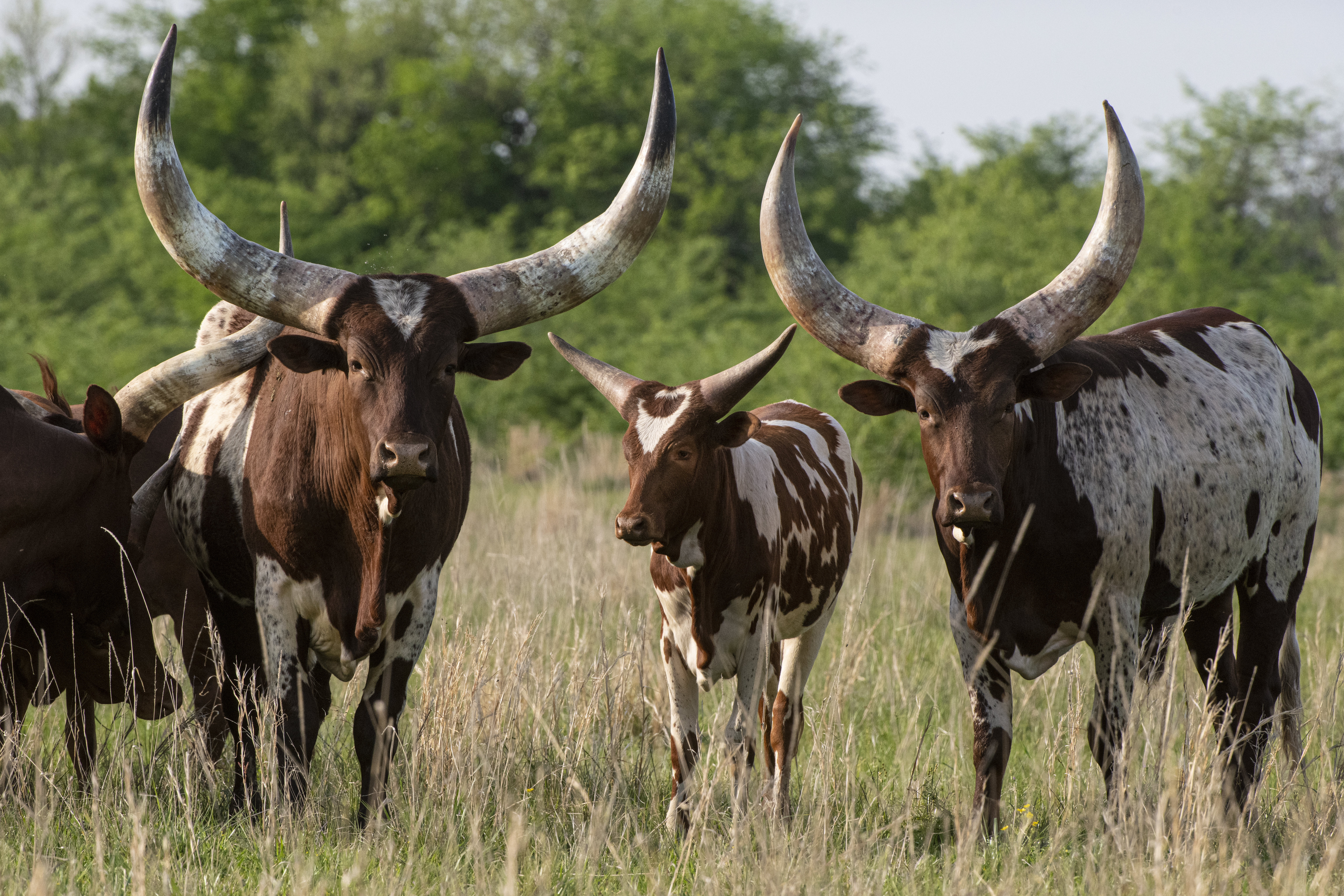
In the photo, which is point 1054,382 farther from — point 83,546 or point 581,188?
point 581,188

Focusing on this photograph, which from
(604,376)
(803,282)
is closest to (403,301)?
(604,376)

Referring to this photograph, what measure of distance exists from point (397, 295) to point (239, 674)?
1574 millimetres

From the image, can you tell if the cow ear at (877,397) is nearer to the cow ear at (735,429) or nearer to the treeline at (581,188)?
the cow ear at (735,429)

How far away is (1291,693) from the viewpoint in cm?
524

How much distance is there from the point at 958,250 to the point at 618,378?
58.4 feet

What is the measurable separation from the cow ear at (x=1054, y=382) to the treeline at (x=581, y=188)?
11190 millimetres

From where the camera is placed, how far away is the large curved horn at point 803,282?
166 inches

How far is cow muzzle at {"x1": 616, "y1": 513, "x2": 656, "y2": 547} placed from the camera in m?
4.24

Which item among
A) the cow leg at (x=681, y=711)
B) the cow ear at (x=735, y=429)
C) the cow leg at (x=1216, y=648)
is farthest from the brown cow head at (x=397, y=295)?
the cow leg at (x=1216, y=648)

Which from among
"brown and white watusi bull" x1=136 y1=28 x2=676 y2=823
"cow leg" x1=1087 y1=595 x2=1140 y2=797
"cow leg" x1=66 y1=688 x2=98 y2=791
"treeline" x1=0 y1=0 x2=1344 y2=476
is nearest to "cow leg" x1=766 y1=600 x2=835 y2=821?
"cow leg" x1=1087 y1=595 x2=1140 y2=797

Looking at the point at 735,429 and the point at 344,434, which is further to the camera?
the point at 735,429

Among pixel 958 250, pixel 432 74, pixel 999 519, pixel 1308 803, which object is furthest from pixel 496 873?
pixel 432 74

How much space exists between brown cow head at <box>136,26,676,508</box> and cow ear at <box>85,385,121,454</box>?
58cm

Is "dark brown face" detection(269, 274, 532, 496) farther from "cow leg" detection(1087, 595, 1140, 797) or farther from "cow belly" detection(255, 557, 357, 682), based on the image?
"cow leg" detection(1087, 595, 1140, 797)
